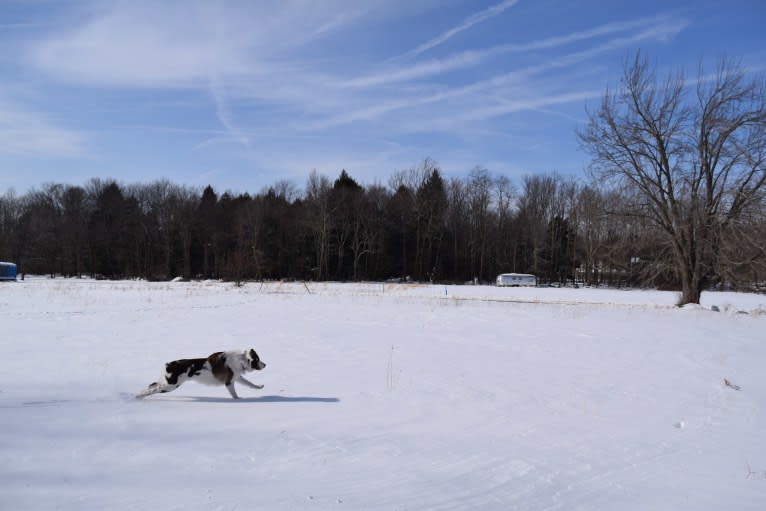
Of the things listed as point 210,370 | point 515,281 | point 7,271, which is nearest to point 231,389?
point 210,370

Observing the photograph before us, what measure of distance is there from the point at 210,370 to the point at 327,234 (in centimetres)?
5604

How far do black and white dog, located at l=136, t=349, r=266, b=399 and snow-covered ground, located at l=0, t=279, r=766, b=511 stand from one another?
0.23 m

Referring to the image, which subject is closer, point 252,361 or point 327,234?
point 252,361

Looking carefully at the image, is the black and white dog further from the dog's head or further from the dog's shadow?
the dog's shadow

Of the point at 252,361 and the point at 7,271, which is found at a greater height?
the point at 7,271

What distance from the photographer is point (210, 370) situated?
24.2ft

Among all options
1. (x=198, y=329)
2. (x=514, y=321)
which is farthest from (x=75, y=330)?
(x=514, y=321)

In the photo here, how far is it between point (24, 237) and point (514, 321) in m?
76.8

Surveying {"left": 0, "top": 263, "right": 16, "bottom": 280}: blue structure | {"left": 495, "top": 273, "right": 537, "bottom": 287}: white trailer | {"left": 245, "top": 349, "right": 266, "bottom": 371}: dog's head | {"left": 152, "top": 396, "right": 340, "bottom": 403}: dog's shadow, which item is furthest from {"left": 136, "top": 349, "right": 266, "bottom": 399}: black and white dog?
{"left": 0, "top": 263, "right": 16, "bottom": 280}: blue structure

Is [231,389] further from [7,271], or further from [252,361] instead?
[7,271]

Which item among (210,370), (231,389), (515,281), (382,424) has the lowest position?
(382,424)

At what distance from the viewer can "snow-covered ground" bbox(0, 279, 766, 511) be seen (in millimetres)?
4555

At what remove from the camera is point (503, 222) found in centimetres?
7394

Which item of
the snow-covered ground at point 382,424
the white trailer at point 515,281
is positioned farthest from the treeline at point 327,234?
the snow-covered ground at point 382,424
